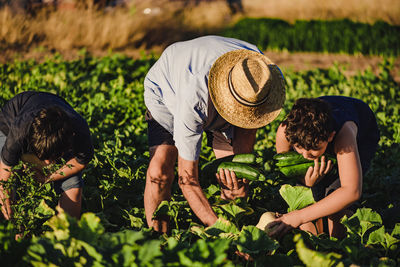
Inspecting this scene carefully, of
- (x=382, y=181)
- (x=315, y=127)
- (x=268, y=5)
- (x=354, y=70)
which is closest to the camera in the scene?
(x=315, y=127)

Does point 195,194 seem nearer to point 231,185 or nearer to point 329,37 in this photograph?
point 231,185

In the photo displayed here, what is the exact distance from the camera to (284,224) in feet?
9.45

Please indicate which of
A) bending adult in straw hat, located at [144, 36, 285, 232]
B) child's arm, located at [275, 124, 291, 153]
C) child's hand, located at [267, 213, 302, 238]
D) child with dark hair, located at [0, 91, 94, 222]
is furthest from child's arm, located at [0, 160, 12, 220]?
child's arm, located at [275, 124, 291, 153]

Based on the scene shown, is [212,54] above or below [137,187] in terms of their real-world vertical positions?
above

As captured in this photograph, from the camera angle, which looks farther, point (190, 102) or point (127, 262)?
point (190, 102)

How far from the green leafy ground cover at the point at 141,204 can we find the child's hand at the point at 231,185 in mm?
134

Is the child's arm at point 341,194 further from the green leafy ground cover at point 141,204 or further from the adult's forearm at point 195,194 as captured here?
the adult's forearm at point 195,194

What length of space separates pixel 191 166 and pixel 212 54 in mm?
790

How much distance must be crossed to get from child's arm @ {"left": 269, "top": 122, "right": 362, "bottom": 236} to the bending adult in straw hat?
472 mm

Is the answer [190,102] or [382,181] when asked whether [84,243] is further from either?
[382,181]

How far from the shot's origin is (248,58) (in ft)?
9.40

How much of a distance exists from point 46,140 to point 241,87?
4.11 ft

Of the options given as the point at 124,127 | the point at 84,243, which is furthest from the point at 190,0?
the point at 84,243

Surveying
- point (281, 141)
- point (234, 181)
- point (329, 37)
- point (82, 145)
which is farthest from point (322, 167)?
point (329, 37)
